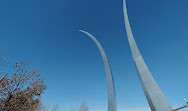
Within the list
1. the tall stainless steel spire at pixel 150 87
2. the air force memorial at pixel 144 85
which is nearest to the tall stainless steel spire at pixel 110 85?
the air force memorial at pixel 144 85

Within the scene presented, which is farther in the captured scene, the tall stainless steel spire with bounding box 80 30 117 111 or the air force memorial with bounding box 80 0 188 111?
the tall stainless steel spire with bounding box 80 30 117 111

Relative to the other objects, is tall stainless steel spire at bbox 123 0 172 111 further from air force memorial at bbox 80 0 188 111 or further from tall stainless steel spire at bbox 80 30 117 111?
tall stainless steel spire at bbox 80 30 117 111

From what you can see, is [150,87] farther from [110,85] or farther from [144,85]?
[110,85]

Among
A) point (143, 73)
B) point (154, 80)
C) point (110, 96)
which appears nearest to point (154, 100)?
point (154, 80)

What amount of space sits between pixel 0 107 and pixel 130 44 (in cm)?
1136

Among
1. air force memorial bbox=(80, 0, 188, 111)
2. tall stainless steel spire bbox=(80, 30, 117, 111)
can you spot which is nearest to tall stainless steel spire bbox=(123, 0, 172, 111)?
air force memorial bbox=(80, 0, 188, 111)

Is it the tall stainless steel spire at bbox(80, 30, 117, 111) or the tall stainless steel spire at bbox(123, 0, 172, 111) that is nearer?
the tall stainless steel spire at bbox(123, 0, 172, 111)

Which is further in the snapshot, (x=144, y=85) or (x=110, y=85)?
(x=110, y=85)

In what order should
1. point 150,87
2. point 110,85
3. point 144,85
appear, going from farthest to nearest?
point 110,85 < point 144,85 < point 150,87

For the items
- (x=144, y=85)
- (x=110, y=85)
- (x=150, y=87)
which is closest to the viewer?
(x=150, y=87)

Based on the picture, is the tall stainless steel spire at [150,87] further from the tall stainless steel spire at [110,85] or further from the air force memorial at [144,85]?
the tall stainless steel spire at [110,85]

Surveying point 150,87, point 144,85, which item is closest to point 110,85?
point 144,85

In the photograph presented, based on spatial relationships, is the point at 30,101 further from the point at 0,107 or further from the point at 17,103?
the point at 0,107

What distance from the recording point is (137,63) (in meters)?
8.54
